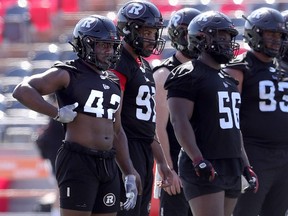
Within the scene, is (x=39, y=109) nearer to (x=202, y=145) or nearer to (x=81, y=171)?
(x=81, y=171)

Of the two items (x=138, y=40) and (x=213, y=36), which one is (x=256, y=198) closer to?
(x=213, y=36)

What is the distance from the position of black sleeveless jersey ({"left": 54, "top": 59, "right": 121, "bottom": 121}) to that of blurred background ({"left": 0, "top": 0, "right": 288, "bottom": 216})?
3173 millimetres

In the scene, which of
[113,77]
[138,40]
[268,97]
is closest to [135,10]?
[138,40]

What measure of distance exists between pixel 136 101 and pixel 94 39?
627 mm

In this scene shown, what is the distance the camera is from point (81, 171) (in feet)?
16.6

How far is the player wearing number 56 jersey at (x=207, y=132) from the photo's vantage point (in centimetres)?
529

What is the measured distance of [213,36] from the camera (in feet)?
18.3

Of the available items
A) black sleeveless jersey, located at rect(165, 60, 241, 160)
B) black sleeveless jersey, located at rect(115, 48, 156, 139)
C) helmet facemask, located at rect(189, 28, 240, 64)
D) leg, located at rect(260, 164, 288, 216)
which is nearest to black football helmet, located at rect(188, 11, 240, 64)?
helmet facemask, located at rect(189, 28, 240, 64)

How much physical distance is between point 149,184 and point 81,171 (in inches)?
36.2

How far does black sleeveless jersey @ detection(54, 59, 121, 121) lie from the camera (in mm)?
5117

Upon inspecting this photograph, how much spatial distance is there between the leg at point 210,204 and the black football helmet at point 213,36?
2.82 ft

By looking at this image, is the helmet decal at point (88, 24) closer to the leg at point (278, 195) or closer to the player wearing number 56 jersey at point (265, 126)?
the player wearing number 56 jersey at point (265, 126)

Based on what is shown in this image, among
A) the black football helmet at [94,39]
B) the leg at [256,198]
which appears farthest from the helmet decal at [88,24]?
the leg at [256,198]

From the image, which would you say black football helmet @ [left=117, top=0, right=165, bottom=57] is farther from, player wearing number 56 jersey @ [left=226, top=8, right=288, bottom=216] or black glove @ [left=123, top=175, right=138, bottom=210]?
black glove @ [left=123, top=175, right=138, bottom=210]
